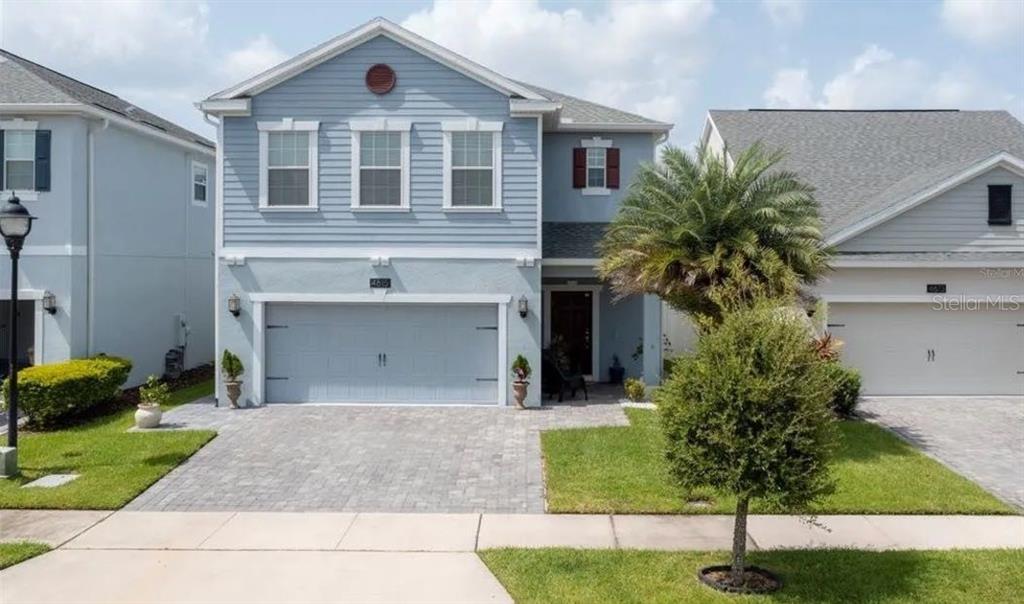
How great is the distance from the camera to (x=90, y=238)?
18.2 m

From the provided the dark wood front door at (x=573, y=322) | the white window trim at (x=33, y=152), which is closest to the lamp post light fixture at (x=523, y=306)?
the dark wood front door at (x=573, y=322)

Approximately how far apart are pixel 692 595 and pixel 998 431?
10330 mm

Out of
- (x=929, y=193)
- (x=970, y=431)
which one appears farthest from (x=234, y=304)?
(x=929, y=193)

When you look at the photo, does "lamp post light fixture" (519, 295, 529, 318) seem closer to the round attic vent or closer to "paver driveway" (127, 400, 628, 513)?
"paver driveway" (127, 400, 628, 513)

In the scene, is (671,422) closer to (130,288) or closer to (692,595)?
(692,595)

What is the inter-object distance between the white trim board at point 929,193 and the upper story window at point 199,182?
1661cm

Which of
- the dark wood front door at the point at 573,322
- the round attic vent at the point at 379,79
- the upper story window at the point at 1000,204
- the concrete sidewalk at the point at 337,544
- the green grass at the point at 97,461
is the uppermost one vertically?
the round attic vent at the point at 379,79

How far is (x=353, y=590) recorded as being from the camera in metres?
7.86

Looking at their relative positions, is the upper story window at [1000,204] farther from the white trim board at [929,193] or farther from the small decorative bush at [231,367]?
the small decorative bush at [231,367]

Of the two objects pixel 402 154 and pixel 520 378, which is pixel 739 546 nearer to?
pixel 520 378

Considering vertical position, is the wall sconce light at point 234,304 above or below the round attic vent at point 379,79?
below

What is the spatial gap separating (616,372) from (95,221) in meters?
12.4

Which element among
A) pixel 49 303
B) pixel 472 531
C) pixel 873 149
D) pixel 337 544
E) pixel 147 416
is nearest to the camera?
pixel 337 544

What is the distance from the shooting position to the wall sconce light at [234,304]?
671 inches
